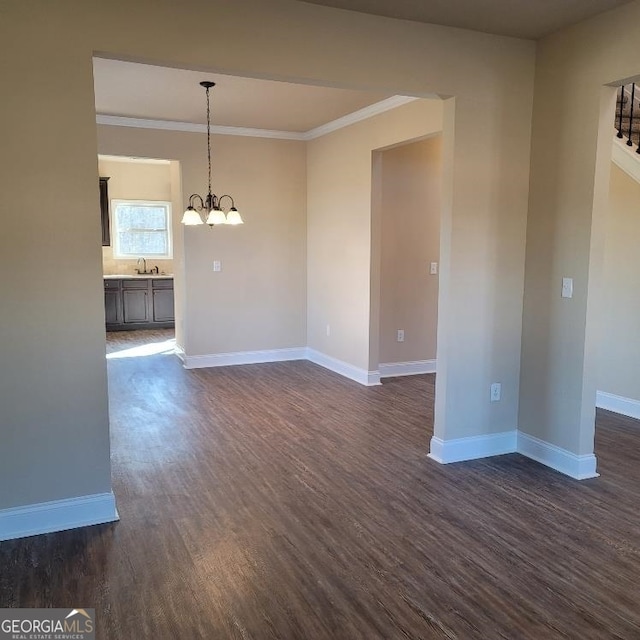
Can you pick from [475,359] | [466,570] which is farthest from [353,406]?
[466,570]

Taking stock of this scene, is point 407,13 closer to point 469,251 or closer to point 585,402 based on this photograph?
point 469,251

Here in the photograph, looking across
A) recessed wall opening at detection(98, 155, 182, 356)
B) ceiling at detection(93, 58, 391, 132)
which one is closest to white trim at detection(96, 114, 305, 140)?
ceiling at detection(93, 58, 391, 132)

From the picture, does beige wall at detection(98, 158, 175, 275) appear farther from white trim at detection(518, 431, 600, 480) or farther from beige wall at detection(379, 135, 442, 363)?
white trim at detection(518, 431, 600, 480)

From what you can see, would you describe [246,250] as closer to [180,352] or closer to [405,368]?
[180,352]

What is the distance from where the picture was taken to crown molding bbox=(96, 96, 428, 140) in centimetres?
540

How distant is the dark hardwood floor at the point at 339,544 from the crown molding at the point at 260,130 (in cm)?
297

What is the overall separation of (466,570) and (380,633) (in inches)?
23.9

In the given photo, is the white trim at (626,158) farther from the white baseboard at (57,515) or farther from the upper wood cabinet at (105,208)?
the upper wood cabinet at (105,208)

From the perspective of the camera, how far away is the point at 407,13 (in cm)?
327

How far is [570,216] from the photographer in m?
3.55

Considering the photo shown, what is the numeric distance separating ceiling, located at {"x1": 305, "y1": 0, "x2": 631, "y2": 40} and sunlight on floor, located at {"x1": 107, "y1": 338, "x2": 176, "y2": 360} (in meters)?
5.36

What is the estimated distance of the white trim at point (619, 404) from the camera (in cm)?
481

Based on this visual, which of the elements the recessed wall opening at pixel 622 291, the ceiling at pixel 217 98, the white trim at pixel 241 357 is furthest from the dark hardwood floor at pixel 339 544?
the ceiling at pixel 217 98

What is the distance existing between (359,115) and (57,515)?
4481 millimetres
